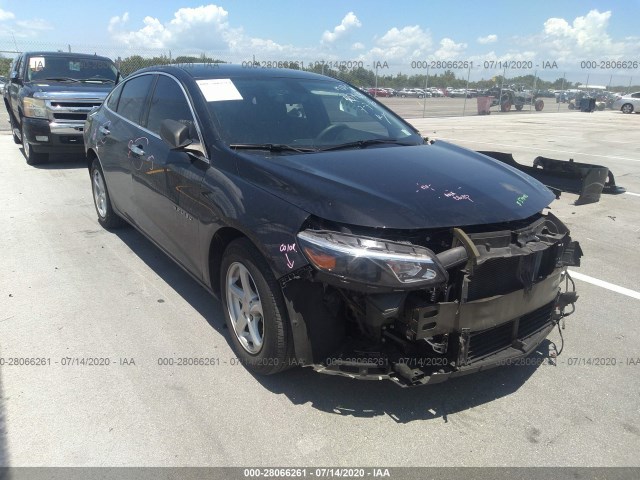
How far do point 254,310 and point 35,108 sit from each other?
8147 millimetres

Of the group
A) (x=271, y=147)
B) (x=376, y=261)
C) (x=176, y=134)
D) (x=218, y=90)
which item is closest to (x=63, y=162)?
(x=218, y=90)

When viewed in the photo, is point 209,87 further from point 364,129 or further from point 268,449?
point 268,449

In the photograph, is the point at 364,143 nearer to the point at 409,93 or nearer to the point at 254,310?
the point at 254,310

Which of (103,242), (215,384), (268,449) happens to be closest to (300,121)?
(215,384)

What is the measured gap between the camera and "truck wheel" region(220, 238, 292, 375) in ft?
8.88

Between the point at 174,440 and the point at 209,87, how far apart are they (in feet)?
7.93

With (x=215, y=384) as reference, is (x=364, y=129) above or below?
above

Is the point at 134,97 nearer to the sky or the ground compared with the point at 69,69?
nearer to the ground

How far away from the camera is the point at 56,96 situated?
29.8 feet

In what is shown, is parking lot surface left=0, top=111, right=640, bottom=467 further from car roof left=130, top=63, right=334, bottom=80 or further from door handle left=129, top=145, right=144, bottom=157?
car roof left=130, top=63, right=334, bottom=80

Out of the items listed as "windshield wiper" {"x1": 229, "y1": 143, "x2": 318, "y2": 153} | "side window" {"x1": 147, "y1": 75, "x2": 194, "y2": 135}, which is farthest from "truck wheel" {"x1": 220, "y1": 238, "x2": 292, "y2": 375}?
"side window" {"x1": 147, "y1": 75, "x2": 194, "y2": 135}

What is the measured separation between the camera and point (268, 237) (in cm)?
266

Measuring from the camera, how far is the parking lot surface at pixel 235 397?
2.51 metres

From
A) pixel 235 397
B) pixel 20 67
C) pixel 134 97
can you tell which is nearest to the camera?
pixel 235 397
